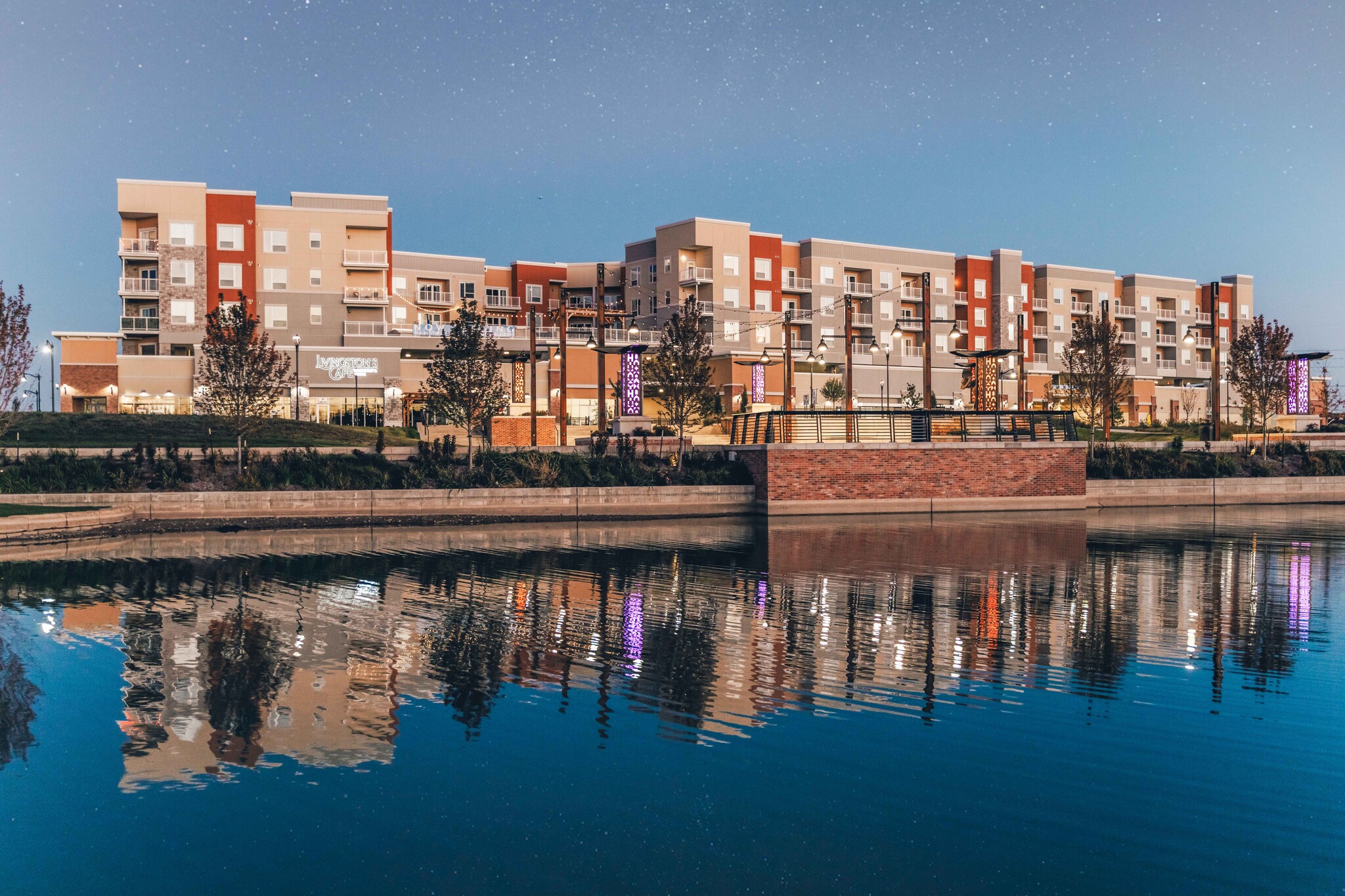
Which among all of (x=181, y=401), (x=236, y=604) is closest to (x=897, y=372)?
(x=181, y=401)

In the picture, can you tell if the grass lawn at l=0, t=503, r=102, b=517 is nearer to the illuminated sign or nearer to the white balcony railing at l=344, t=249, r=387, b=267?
the illuminated sign

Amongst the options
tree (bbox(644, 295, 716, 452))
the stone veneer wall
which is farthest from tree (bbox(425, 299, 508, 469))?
the stone veneer wall

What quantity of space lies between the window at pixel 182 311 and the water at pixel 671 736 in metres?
A: 49.0

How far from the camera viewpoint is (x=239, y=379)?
30344 mm

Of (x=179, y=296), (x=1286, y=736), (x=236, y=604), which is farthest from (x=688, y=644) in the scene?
(x=179, y=296)

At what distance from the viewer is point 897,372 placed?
7188cm

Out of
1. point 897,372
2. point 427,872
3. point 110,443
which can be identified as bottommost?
point 427,872

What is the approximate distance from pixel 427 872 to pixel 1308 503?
38.7 m

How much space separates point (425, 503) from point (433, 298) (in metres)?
48.0

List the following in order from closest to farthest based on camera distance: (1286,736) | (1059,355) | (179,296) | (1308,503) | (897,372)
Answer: (1286,736) → (1308,503) → (179,296) → (897,372) → (1059,355)

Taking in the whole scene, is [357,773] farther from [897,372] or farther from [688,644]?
[897,372]

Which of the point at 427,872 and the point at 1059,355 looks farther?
the point at 1059,355

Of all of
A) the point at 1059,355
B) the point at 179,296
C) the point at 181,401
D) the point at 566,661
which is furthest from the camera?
the point at 1059,355

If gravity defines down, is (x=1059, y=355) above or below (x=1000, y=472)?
above
